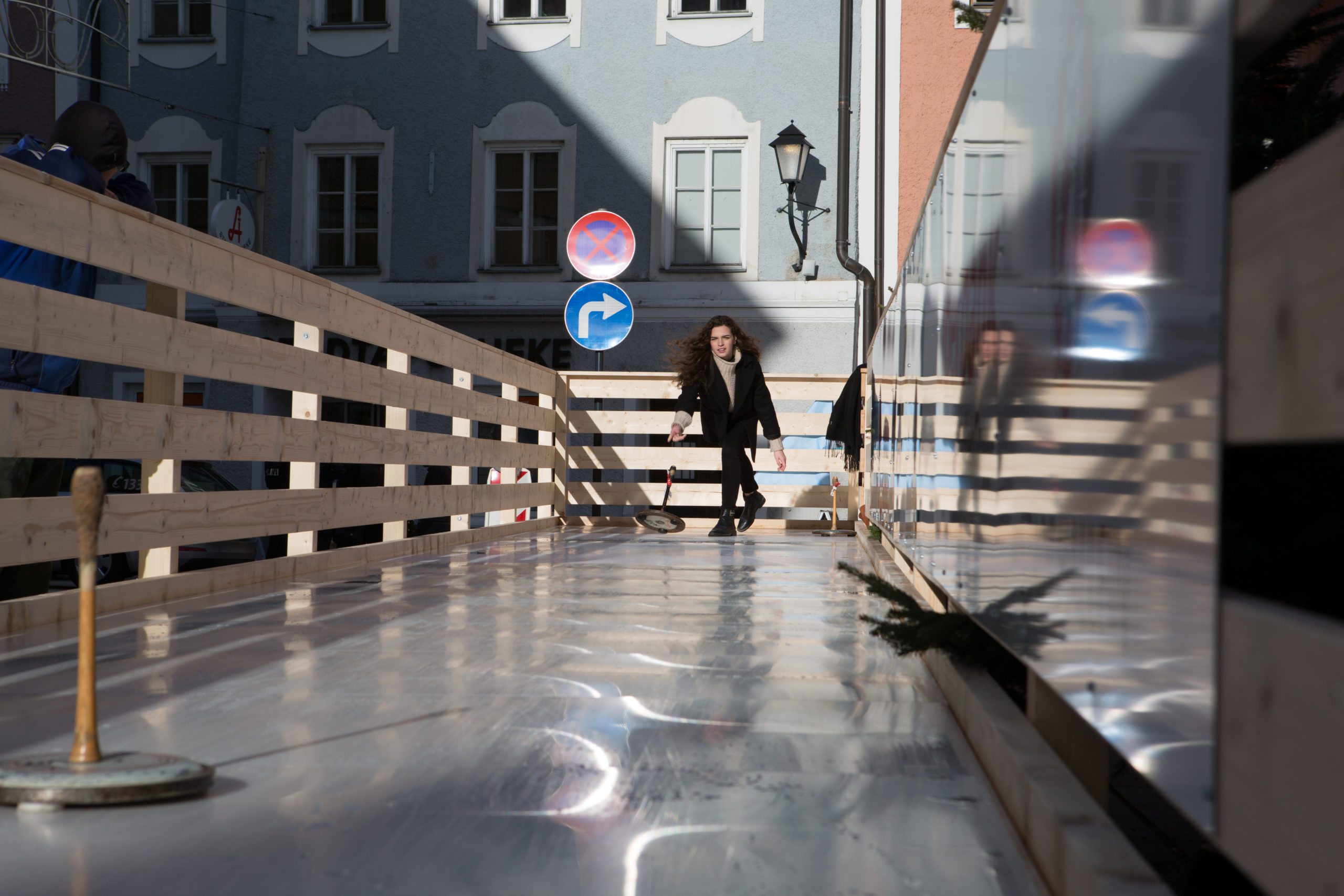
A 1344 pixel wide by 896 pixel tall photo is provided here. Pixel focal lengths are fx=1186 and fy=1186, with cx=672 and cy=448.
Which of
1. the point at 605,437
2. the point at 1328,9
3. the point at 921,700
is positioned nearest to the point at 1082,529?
the point at 1328,9

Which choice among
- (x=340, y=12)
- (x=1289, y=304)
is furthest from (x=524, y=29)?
(x=1289, y=304)

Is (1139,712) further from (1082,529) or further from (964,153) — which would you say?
(964,153)

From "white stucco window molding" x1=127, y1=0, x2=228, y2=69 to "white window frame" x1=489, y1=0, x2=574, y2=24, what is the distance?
11.4 feet

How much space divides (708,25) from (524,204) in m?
3.02

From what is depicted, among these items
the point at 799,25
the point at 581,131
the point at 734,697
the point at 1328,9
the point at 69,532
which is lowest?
the point at 734,697

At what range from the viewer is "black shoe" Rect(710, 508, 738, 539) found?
30.3 ft

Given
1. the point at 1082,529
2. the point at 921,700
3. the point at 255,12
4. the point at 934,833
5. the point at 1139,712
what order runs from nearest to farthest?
the point at 1139,712, the point at 1082,529, the point at 934,833, the point at 921,700, the point at 255,12

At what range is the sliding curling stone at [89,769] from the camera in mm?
1635

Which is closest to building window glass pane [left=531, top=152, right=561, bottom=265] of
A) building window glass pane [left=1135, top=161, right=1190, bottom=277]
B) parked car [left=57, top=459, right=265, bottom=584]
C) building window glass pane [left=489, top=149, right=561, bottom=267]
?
building window glass pane [left=489, top=149, right=561, bottom=267]

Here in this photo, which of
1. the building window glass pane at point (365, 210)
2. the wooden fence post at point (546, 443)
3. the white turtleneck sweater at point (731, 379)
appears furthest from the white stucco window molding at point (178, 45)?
the white turtleneck sweater at point (731, 379)

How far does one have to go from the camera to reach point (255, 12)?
14578 millimetres

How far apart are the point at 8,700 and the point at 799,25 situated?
12.8m

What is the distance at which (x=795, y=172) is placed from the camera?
12719mm

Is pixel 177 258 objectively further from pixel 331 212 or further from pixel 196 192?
pixel 196 192
